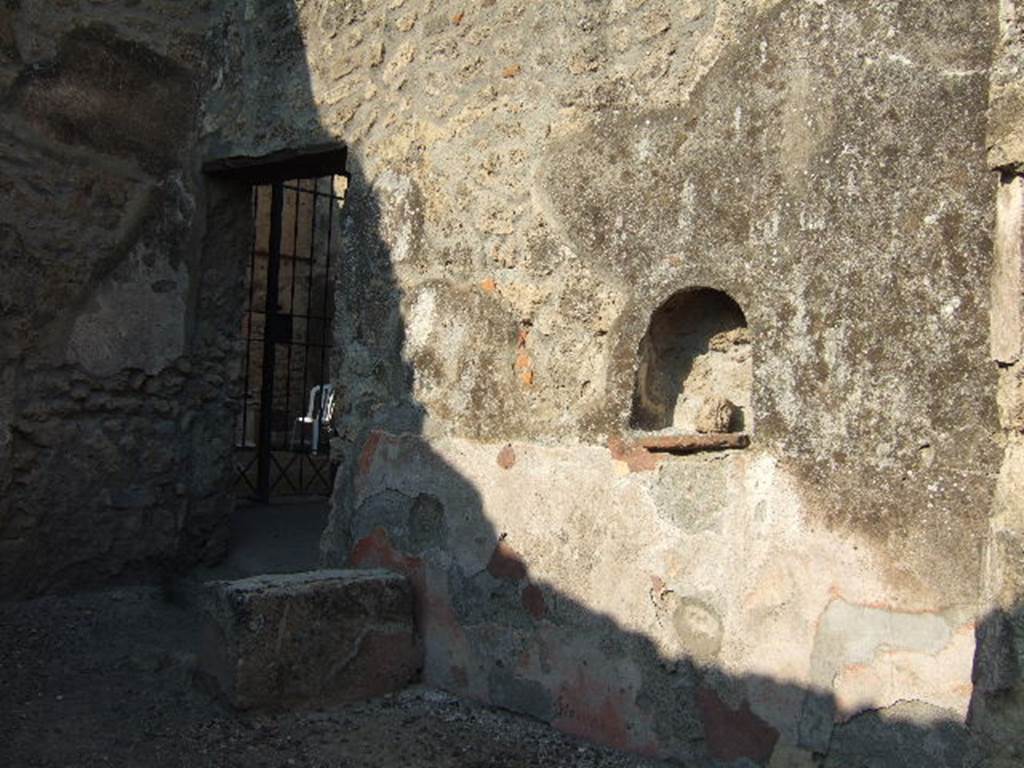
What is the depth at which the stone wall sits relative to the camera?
3.84 m

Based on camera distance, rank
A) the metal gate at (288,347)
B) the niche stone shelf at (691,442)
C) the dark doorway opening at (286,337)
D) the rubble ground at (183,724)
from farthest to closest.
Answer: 1. the metal gate at (288,347)
2. the dark doorway opening at (286,337)
3. the rubble ground at (183,724)
4. the niche stone shelf at (691,442)

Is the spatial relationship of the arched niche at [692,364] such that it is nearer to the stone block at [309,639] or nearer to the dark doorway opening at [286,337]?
the stone block at [309,639]

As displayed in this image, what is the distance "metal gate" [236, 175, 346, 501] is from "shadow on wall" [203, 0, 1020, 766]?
1556mm

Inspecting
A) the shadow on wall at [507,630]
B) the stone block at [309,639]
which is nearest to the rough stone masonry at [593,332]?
the shadow on wall at [507,630]

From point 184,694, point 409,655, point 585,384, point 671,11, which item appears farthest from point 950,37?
point 184,694

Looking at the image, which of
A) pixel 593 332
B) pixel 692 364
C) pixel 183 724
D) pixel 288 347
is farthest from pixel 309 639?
pixel 288 347

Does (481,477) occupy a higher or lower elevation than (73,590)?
higher

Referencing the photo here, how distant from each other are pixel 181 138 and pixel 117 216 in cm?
43

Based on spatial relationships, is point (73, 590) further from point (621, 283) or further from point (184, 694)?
point (621, 283)

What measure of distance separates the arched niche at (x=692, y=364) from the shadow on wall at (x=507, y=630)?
20.5 inches

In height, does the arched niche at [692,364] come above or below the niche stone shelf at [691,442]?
above

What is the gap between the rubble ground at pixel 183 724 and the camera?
2.83 meters

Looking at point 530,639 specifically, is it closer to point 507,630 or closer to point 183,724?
point 507,630

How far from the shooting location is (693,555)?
273cm
